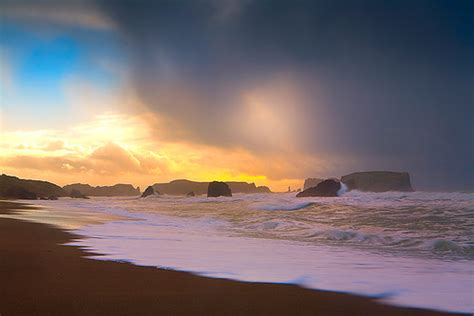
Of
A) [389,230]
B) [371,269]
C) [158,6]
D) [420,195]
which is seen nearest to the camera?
[371,269]

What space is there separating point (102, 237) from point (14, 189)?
144 ft

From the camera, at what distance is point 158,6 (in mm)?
7543

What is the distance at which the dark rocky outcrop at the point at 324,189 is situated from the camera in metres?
31.5

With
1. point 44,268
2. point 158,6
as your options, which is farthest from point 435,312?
point 158,6

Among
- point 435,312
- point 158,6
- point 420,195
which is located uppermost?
point 158,6

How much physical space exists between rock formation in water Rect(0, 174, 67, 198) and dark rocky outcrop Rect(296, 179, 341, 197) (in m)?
26.4

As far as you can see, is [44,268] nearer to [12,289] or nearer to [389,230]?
[12,289]

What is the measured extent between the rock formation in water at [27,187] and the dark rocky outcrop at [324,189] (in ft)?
86.7

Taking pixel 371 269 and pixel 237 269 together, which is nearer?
pixel 237 269

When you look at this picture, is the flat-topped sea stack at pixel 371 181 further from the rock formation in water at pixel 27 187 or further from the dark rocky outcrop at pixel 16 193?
the dark rocky outcrop at pixel 16 193

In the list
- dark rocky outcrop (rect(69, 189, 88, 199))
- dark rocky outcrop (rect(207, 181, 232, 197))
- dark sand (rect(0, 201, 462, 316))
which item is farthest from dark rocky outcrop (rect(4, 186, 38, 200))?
dark sand (rect(0, 201, 462, 316))

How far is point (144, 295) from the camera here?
12.3 ft

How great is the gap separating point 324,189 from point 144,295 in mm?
29817

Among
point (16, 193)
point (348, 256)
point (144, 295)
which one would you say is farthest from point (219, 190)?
point (144, 295)
